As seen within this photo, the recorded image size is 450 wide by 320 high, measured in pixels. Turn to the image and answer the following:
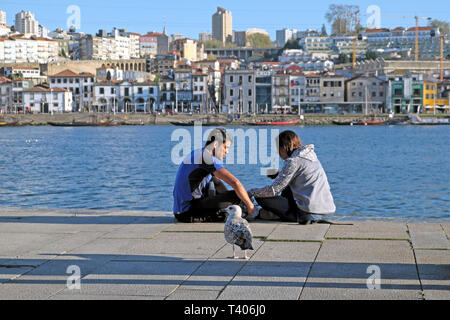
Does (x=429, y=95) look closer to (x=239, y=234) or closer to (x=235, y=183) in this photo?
(x=235, y=183)

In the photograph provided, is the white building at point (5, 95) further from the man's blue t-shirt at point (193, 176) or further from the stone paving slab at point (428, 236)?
the stone paving slab at point (428, 236)

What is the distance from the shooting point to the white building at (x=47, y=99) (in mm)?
95938

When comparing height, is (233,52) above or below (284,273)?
above

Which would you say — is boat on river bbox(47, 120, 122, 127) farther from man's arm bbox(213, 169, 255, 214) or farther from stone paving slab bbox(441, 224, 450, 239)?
stone paving slab bbox(441, 224, 450, 239)

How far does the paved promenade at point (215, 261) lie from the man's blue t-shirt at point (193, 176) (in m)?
0.27

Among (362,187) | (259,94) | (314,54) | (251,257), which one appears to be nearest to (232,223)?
(251,257)

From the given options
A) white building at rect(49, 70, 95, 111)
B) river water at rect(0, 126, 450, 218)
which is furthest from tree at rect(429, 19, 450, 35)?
river water at rect(0, 126, 450, 218)

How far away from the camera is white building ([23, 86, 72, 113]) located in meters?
95.9

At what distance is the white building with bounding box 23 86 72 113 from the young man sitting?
3565 inches

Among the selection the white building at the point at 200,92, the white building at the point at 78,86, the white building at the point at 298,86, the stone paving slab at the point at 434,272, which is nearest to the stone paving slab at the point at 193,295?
the stone paving slab at the point at 434,272

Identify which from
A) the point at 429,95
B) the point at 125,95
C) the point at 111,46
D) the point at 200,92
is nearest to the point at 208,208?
the point at 429,95
